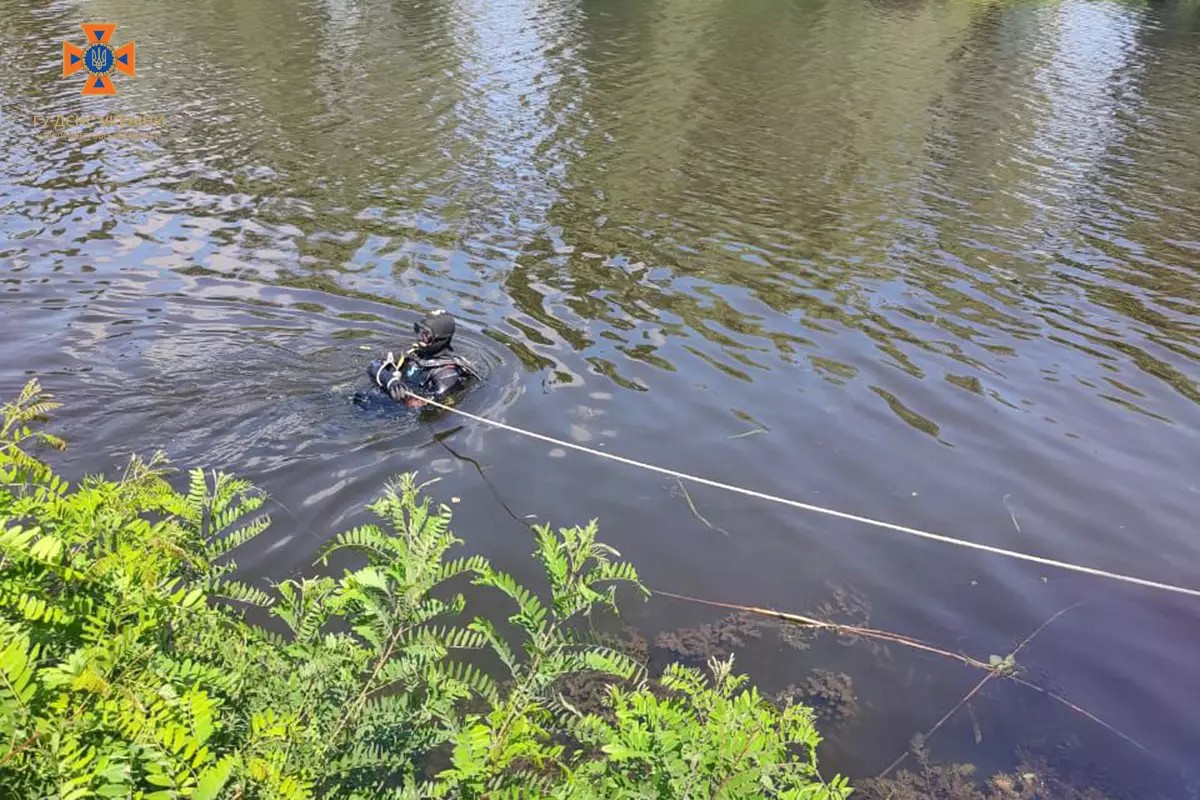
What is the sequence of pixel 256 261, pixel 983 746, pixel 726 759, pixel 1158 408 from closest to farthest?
pixel 726 759
pixel 983 746
pixel 1158 408
pixel 256 261

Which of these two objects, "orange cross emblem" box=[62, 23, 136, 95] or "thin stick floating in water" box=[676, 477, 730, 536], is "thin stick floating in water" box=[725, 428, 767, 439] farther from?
"orange cross emblem" box=[62, 23, 136, 95]

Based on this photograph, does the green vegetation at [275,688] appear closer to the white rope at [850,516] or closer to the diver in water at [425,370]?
the white rope at [850,516]

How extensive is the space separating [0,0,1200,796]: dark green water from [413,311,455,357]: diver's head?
660 millimetres

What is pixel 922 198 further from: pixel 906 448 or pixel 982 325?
pixel 906 448

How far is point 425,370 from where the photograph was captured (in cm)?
755

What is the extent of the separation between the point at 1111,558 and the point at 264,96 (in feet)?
59.6

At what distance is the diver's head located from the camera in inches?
292

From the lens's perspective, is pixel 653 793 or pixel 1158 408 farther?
pixel 1158 408

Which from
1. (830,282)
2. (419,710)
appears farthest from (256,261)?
(419,710)

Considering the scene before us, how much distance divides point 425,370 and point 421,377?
70 millimetres

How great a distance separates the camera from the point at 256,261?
420 inches

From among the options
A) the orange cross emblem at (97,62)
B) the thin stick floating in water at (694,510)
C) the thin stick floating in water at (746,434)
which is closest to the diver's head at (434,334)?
the thin stick floating in water at (694,510)

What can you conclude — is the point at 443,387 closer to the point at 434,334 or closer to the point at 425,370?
the point at 425,370

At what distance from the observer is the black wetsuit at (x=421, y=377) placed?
739 cm
